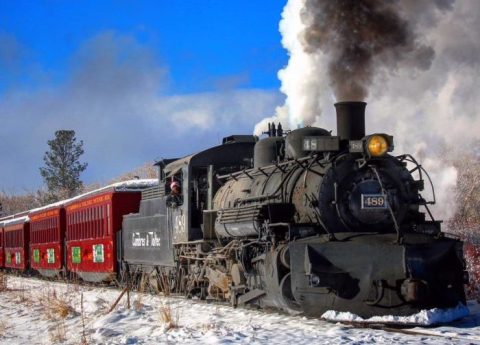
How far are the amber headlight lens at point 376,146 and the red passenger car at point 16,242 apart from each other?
23.0 metres

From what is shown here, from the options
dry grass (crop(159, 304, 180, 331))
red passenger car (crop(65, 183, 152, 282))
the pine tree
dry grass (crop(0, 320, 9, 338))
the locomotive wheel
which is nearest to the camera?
dry grass (crop(159, 304, 180, 331))

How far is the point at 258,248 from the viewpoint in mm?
10812

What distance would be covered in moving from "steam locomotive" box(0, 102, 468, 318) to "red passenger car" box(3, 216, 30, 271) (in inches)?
653

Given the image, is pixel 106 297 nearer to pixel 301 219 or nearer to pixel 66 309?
pixel 66 309

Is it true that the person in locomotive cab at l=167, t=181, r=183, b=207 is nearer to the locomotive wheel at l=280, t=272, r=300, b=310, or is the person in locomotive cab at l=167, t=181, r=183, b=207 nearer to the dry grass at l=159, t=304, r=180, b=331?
the dry grass at l=159, t=304, r=180, b=331

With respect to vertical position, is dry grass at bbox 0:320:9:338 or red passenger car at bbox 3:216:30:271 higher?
red passenger car at bbox 3:216:30:271

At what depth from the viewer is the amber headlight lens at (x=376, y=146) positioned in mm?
9703

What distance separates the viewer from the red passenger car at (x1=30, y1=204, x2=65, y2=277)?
24.3 meters

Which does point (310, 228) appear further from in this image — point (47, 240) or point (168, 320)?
point (47, 240)

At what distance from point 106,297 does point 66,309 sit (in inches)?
116

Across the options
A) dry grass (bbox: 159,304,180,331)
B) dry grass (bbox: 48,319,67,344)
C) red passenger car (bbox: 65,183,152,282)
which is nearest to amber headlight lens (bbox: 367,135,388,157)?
dry grass (bbox: 159,304,180,331)

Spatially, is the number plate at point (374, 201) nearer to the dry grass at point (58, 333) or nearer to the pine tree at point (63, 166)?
the dry grass at point (58, 333)

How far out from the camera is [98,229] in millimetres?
19719

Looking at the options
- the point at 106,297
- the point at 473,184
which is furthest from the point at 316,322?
the point at 473,184
